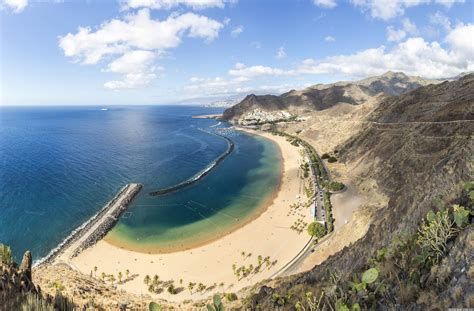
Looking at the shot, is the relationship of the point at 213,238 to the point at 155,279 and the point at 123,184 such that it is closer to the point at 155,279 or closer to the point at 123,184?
the point at 155,279

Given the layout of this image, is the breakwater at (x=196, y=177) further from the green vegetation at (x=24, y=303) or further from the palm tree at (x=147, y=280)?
the green vegetation at (x=24, y=303)

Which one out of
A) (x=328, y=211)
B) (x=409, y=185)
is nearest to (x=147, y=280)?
(x=328, y=211)

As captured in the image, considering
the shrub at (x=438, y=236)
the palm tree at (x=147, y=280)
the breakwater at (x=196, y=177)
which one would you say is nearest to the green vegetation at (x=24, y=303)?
the palm tree at (x=147, y=280)

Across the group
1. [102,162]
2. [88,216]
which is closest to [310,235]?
[88,216]

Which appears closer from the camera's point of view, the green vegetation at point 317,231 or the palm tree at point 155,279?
the palm tree at point 155,279

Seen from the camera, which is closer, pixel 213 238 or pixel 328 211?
pixel 213 238

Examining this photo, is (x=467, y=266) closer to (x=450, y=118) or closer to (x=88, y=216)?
(x=450, y=118)
